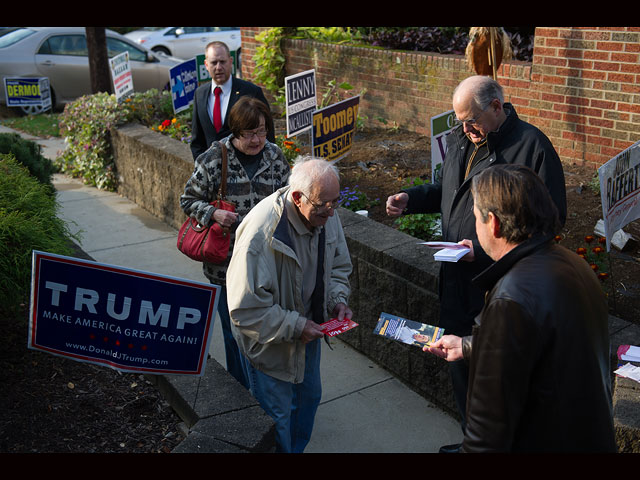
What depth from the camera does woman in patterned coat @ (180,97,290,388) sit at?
4066 mm

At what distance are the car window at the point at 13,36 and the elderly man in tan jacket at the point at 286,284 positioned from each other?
44.2 ft

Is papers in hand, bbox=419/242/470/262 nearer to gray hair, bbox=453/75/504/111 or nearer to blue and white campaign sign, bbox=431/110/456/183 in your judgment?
gray hair, bbox=453/75/504/111

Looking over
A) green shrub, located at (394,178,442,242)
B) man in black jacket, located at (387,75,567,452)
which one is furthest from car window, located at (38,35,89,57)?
man in black jacket, located at (387,75,567,452)

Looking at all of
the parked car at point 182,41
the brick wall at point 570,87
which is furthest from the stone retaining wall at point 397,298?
the parked car at point 182,41

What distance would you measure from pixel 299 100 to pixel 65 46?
1026cm

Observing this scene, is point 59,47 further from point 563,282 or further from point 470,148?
point 563,282

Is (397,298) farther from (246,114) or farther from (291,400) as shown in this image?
(246,114)

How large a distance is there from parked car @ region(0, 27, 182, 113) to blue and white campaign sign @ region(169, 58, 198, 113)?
5619 millimetres

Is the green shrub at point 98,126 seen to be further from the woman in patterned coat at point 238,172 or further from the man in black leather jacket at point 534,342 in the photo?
the man in black leather jacket at point 534,342

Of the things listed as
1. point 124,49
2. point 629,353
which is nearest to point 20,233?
point 629,353

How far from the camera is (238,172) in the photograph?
418 centimetres

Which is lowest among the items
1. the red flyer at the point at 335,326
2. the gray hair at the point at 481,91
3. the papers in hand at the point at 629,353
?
the papers in hand at the point at 629,353

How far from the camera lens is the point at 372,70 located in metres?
9.90

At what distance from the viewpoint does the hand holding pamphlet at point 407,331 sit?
3.25 meters
